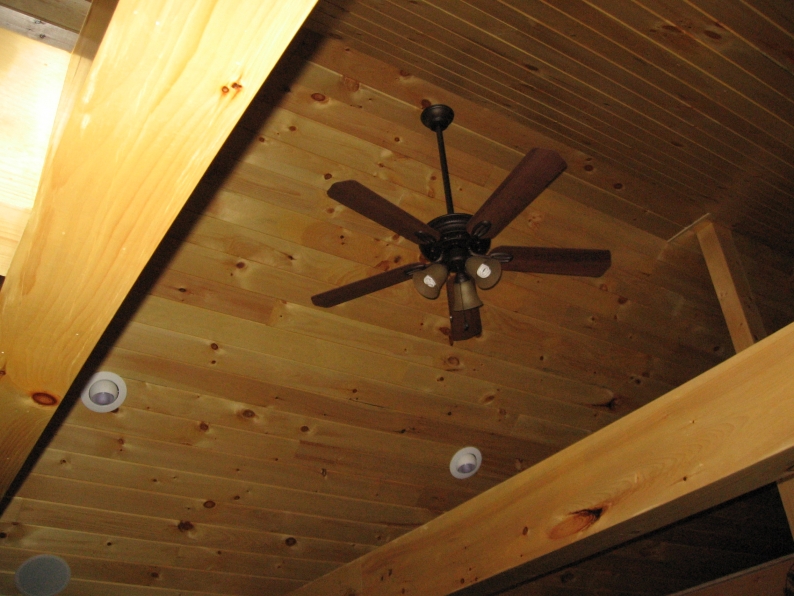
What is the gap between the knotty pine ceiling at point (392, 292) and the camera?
8.71 ft

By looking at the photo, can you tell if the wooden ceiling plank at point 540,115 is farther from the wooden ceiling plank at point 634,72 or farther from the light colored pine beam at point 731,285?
the light colored pine beam at point 731,285

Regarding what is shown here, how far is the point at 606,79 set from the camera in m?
2.71

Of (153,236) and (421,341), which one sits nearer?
(153,236)

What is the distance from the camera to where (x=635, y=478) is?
2029mm

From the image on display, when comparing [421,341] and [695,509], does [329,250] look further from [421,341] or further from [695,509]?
[695,509]

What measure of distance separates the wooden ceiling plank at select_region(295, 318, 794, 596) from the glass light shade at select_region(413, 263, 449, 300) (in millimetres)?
768

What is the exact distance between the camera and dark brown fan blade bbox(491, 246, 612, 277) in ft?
7.52

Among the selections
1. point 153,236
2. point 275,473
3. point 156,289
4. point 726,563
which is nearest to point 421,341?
point 275,473

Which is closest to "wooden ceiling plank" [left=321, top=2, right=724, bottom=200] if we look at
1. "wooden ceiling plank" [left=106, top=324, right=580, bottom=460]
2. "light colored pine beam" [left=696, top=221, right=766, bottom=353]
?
"light colored pine beam" [left=696, top=221, right=766, bottom=353]

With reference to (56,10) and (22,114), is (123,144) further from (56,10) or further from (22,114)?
(56,10)

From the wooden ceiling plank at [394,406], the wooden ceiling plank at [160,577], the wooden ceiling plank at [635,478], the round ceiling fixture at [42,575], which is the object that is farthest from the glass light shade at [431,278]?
the round ceiling fixture at [42,575]

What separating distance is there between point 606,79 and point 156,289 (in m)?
2.16

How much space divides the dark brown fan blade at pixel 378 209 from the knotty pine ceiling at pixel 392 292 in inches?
31.4

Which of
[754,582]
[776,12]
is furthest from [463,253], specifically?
[754,582]
